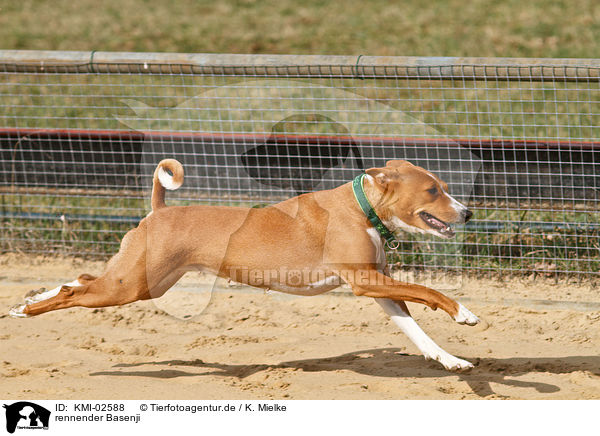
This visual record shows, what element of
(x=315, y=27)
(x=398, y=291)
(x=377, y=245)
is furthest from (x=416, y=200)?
(x=315, y=27)

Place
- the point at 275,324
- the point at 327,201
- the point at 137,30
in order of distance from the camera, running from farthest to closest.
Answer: the point at 137,30
the point at 275,324
the point at 327,201

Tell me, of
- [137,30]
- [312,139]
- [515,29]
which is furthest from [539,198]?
[137,30]

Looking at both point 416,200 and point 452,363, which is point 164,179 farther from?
point 452,363

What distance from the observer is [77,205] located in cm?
754

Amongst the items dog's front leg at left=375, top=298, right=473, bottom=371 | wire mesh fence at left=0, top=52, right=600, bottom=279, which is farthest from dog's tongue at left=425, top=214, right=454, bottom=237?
wire mesh fence at left=0, top=52, right=600, bottom=279

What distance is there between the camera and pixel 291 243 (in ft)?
15.6

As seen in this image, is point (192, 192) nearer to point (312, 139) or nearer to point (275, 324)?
point (312, 139)

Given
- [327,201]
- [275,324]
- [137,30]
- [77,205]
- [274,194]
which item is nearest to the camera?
[327,201]

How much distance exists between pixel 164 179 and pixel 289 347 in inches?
55.1

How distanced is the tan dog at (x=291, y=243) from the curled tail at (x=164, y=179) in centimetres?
1

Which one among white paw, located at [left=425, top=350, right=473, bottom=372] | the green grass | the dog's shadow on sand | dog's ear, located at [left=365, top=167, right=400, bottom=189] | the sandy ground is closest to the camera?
white paw, located at [left=425, top=350, right=473, bottom=372]

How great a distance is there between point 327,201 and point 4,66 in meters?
3.29

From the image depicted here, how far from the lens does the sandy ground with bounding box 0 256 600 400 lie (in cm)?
489

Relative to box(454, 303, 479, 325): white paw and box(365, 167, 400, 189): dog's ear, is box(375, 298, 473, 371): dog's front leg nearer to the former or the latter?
box(454, 303, 479, 325): white paw
